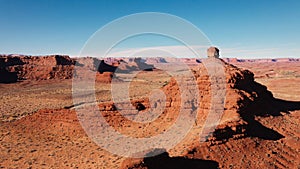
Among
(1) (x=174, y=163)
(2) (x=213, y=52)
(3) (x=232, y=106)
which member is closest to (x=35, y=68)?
(2) (x=213, y=52)

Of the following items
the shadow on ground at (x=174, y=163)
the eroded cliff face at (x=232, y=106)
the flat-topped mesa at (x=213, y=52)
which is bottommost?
the shadow on ground at (x=174, y=163)

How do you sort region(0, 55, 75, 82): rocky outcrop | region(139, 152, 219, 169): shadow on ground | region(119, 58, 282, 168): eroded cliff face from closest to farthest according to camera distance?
region(139, 152, 219, 169): shadow on ground, region(119, 58, 282, 168): eroded cliff face, region(0, 55, 75, 82): rocky outcrop

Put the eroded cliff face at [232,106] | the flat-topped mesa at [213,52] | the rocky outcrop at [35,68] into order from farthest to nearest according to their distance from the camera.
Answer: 1. the rocky outcrop at [35,68]
2. the flat-topped mesa at [213,52]
3. the eroded cliff face at [232,106]

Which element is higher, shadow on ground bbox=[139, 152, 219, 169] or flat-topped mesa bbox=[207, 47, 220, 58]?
flat-topped mesa bbox=[207, 47, 220, 58]

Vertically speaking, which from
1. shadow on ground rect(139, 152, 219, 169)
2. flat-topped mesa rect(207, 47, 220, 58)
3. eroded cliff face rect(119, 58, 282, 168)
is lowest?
shadow on ground rect(139, 152, 219, 169)

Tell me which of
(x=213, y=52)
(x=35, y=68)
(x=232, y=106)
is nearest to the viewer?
(x=232, y=106)

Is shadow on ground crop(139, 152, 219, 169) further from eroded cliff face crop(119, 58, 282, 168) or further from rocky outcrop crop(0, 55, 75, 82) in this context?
rocky outcrop crop(0, 55, 75, 82)

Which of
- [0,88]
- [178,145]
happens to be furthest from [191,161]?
[0,88]

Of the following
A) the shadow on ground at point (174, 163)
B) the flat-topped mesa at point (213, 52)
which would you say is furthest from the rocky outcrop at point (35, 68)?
the shadow on ground at point (174, 163)

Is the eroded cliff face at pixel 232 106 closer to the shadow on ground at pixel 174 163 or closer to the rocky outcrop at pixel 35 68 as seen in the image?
the shadow on ground at pixel 174 163

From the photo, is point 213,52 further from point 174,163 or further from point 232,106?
point 174,163

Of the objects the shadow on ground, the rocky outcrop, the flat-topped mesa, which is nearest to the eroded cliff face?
the shadow on ground

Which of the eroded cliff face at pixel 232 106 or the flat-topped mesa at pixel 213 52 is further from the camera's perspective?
the flat-topped mesa at pixel 213 52

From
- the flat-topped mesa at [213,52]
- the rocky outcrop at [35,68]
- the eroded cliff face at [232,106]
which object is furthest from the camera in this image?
the rocky outcrop at [35,68]
